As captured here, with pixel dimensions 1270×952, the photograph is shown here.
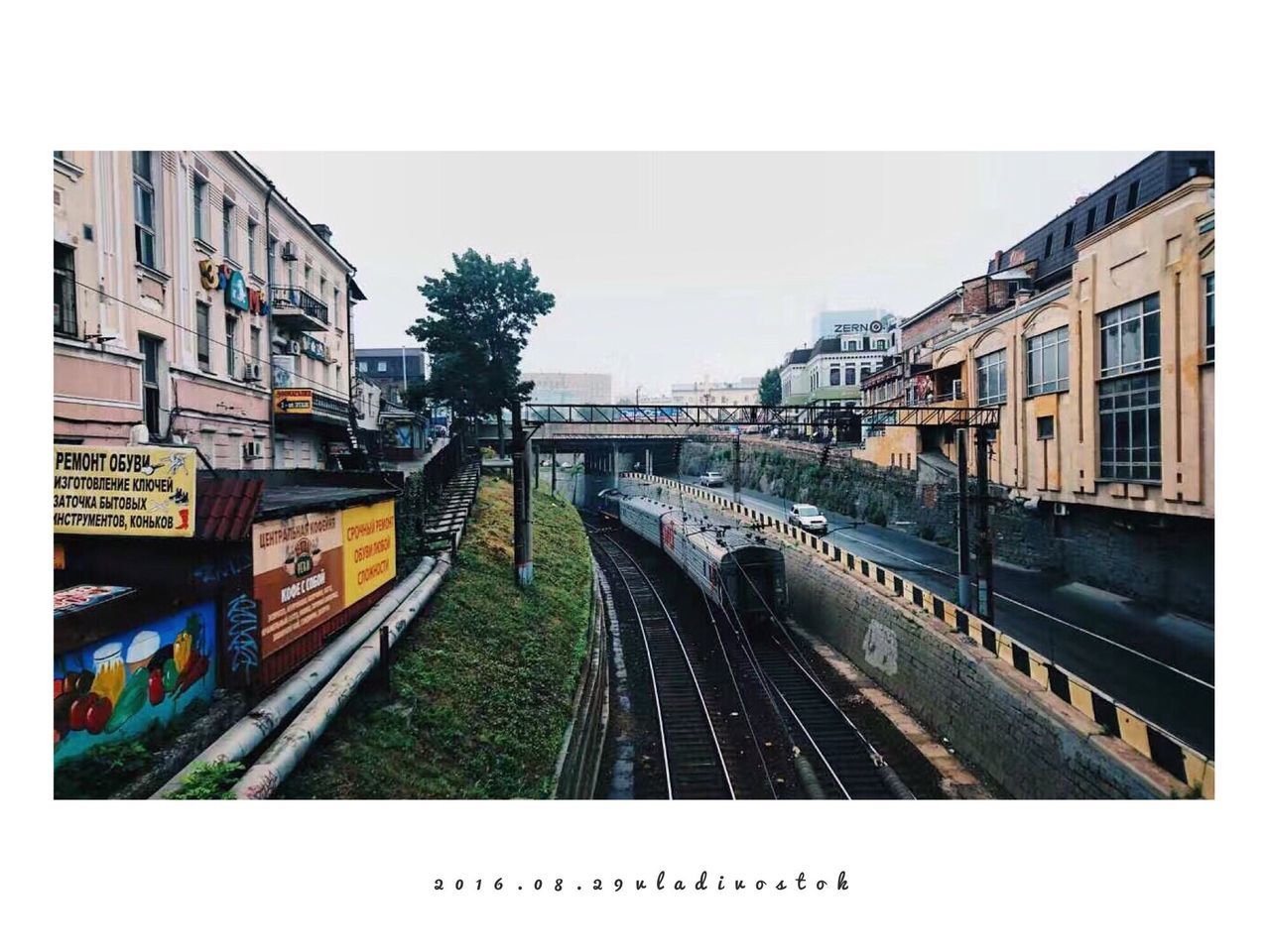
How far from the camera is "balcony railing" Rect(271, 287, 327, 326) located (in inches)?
529

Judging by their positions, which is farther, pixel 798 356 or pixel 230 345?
pixel 798 356

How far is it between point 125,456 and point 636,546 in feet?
72.7

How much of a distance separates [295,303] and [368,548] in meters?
7.24

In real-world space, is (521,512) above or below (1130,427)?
below

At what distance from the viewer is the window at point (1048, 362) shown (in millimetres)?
9445

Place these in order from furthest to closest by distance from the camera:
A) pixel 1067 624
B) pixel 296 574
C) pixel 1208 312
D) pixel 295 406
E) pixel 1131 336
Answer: pixel 295 406 < pixel 1067 624 < pixel 1131 336 < pixel 296 574 < pixel 1208 312

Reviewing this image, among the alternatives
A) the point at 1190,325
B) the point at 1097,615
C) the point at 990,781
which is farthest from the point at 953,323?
the point at 990,781

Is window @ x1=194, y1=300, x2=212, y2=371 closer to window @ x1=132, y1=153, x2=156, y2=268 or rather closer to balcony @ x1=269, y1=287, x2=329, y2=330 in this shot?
window @ x1=132, y1=153, x2=156, y2=268

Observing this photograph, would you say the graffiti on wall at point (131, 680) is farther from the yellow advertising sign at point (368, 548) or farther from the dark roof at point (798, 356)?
the dark roof at point (798, 356)

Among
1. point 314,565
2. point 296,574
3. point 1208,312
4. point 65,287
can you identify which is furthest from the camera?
point 314,565

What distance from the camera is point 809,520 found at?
24.4m

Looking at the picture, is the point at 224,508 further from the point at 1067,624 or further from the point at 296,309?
the point at 1067,624

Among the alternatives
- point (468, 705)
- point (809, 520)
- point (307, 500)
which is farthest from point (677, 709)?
point (809, 520)

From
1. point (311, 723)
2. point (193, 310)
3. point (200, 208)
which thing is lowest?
point (311, 723)
